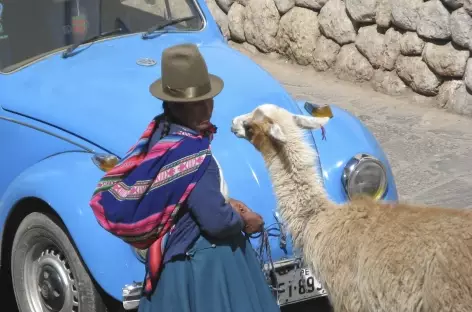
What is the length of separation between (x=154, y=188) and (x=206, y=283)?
45 cm

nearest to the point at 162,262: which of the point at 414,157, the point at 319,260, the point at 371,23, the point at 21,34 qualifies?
the point at 319,260

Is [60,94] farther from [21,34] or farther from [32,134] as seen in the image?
[21,34]

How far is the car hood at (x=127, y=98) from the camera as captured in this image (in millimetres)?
4301

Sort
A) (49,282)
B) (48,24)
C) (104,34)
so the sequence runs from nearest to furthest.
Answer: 1. (49,282)
2. (48,24)
3. (104,34)

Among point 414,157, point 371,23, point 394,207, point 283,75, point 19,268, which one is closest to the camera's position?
point 394,207

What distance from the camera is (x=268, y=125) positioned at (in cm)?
384

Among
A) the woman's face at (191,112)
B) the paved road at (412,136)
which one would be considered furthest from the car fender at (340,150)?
the woman's face at (191,112)

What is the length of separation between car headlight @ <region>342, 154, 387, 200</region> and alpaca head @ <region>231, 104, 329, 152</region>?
696mm

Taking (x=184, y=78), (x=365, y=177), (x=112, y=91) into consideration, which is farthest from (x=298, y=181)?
(x=112, y=91)

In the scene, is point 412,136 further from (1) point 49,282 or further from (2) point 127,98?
(1) point 49,282

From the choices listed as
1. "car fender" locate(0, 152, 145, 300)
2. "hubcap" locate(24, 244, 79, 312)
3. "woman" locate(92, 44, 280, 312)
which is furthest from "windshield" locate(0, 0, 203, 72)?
"woman" locate(92, 44, 280, 312)

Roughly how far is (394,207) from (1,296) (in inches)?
118

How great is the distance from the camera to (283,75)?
32.5 ft

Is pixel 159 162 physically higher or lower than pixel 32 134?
higher
